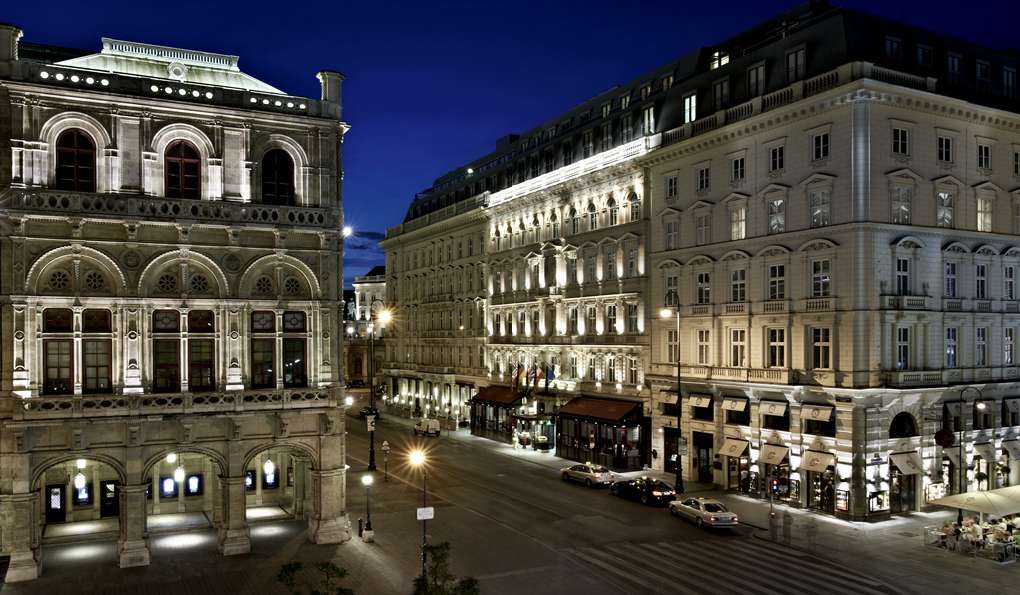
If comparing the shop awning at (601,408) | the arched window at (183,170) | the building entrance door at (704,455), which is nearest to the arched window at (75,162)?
the arched window at (183,170)

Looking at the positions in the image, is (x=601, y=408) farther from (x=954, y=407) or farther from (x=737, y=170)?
(x=954, y=407)

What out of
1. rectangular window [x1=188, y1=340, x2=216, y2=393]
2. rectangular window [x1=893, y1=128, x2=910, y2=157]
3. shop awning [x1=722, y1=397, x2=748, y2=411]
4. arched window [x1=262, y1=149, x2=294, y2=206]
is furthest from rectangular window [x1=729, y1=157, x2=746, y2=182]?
rectangular window [x1=188, y1=340, x2=216, y2=393]

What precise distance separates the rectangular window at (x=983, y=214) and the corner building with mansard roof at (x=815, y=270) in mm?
113

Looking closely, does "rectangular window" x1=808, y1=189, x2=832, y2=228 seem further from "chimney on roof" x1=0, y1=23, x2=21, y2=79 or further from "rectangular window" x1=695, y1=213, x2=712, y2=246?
"chimney on roof" x1=0, y1=23, x2=21, y2=79

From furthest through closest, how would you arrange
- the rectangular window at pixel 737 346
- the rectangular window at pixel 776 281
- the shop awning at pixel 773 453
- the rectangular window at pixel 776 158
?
the rectangular window at pixel 737 346, the rectangular window at pixel 776 158, the rectangular window at pixel 776 281, the shop awning at pixel 773 453

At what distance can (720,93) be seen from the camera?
52.5 metres

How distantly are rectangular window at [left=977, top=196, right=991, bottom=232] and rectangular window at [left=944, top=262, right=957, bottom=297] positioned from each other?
3010 millimetres

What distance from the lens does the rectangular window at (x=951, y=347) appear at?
4495 centimetres

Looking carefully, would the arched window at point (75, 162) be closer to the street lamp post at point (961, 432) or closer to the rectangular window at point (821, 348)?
the rectangular window at point (821, 348)

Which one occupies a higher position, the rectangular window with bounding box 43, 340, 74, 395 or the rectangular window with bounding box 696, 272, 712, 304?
the rectangular window with bounding box 696, 272, 712, 304

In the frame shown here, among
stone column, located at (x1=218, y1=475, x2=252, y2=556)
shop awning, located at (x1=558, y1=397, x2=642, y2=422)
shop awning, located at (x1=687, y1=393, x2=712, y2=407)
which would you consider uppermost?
shop awning, located at (x1=687, y1=393, x2=712, y2=407)

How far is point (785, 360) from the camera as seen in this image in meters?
46.1

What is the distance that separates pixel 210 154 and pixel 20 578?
1813 cm

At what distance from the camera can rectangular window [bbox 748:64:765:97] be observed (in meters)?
49.1
